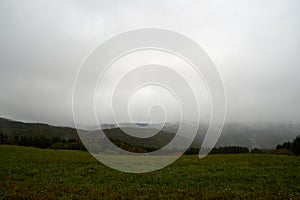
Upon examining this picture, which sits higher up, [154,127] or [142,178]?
[154,127]

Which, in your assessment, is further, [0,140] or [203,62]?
[0,140]

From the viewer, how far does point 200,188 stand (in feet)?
62.8

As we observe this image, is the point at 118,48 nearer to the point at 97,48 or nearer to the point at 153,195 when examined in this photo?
the point at 97,48

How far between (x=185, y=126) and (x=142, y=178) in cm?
676

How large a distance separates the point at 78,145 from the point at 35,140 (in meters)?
32.0

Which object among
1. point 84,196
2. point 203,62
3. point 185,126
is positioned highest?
point 203,62

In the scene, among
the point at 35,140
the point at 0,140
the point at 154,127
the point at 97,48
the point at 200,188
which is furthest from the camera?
the point at 0,140

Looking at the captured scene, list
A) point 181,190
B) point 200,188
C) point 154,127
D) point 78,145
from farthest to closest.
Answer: point 78,145, point 154,127, point 200,188, point 181,190

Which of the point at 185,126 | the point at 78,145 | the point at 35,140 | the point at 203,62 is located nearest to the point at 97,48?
the point at 203,62

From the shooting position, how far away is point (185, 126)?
65.5 feet

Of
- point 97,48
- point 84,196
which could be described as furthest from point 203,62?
point 84,196

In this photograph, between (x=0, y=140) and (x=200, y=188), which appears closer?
(x=200, y=188)

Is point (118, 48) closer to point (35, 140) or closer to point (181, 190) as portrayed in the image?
point (181, 190)

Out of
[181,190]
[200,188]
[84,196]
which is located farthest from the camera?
[200,188]
